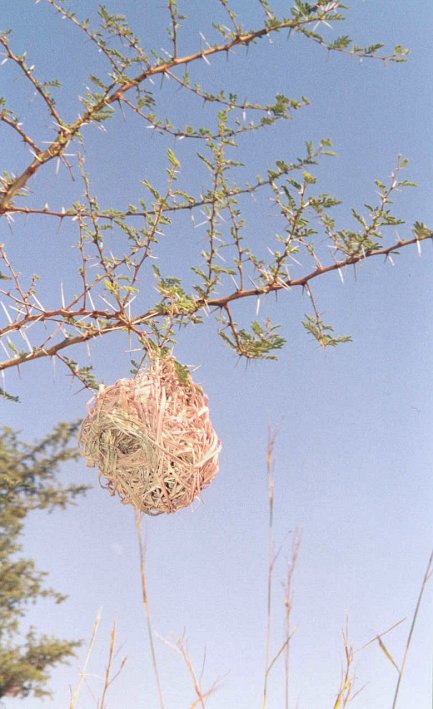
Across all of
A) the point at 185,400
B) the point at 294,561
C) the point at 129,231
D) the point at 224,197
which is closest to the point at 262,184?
the point at 224,197

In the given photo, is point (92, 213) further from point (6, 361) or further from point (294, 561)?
point (294, 561)

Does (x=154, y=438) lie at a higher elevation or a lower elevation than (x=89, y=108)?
lower

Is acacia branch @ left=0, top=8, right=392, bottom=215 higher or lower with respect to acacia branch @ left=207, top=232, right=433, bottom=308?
higher

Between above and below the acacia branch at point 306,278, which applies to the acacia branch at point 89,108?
above

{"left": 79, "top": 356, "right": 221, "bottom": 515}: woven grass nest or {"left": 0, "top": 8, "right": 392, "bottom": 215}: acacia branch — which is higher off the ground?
{"left": 0, "top": 8, "right": 392, "bottom": 215}: acacia branch

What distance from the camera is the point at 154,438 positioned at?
6.07 ft

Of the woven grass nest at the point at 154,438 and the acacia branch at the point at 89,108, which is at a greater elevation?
the acacia branch at the point at 89,108

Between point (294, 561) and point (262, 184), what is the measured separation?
1504 mm

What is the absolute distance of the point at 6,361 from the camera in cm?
244

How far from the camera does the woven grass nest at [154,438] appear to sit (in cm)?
187

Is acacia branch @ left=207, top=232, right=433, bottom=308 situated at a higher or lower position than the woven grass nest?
higher

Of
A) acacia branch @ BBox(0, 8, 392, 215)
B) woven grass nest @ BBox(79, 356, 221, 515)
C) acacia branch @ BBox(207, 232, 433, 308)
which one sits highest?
acacia branch @ BBox(0, 8, 392, 215)

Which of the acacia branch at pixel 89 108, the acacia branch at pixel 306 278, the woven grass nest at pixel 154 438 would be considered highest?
the acacia branch at pixel 89 108

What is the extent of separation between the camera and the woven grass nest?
6.14ft
